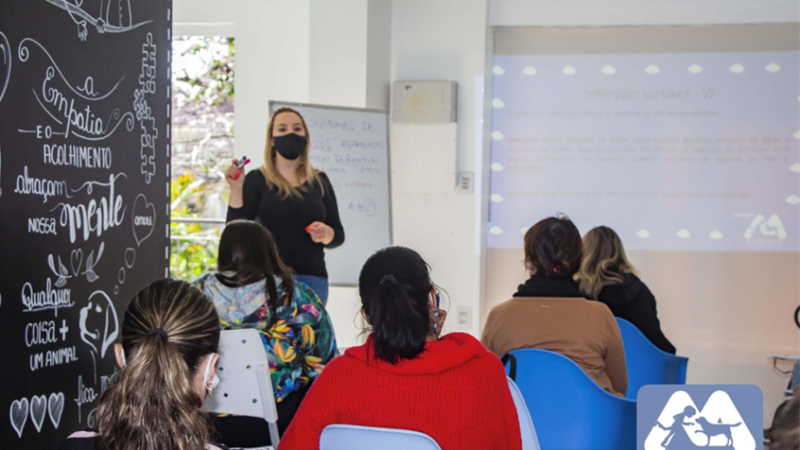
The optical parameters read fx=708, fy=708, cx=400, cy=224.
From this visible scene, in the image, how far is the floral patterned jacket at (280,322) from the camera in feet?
6.98

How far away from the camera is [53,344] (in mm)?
1840

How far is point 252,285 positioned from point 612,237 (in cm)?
164

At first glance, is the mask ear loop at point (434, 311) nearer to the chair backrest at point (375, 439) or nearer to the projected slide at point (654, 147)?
the chair backrest at point (375, 439)

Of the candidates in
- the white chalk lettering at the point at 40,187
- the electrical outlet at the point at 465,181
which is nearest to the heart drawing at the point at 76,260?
the white chalk lettering at the point at 40,187

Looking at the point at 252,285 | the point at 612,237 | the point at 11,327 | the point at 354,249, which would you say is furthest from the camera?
the point at 354,249

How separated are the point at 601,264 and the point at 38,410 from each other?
217cm

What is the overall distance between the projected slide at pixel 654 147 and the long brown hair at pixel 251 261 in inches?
114

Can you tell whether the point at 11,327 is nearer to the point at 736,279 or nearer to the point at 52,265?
the point at 52,265

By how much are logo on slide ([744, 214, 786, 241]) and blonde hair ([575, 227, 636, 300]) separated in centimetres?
205

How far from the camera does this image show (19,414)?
1721 millimetres

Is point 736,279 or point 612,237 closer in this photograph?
point 612,237

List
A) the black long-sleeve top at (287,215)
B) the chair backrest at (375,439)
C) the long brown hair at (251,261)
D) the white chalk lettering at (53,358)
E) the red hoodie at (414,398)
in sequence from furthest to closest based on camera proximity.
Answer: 1. the black long-sleeve top at (287,215)
2. the long brown hair at (251,261)
3. the white chalk lettering at (53,358)
4. the red hoodie at (414,398)
5. the chair backrest at (375,439)

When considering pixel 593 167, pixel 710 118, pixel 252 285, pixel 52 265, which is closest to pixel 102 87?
pixel 52 265

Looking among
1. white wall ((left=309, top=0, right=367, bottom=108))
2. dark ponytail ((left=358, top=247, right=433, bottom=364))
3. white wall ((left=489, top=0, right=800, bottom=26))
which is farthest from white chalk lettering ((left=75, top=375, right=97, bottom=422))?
white wall ((left=489, top=0, right=800, bottom=26))
